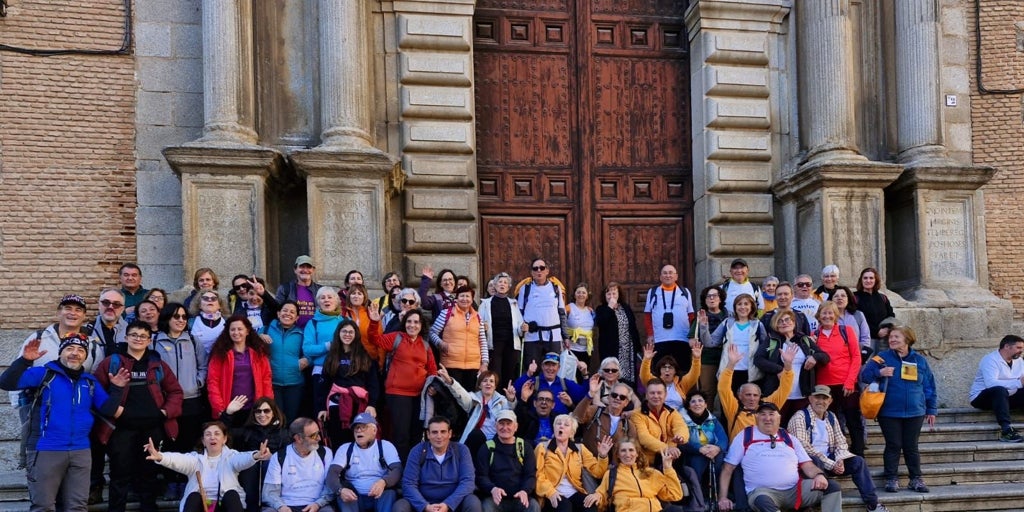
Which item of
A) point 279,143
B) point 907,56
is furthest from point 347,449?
point 907,56

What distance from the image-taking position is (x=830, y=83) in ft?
42.5

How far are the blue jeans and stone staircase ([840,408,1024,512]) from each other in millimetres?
4018

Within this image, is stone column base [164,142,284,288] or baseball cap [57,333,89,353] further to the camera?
stone column base [164,142,284,288]

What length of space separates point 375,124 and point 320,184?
1.39 m

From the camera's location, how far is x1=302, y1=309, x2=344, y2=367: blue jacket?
30.7 feet

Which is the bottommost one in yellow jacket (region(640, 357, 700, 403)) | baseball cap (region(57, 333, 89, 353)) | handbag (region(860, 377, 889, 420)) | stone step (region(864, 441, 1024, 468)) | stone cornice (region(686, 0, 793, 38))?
stone step (region(864, 441, 1024, 468))

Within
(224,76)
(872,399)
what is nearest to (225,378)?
(224,76)

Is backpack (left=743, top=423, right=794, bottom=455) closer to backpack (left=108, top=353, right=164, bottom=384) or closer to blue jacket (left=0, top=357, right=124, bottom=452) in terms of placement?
backpack (left=108, top=353, right=164, bottom=384)

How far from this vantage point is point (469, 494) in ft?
28.5

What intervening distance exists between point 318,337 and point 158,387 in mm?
1458

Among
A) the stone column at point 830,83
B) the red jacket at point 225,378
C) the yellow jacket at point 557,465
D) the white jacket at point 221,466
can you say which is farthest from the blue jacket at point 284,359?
the stone column at point 830,83

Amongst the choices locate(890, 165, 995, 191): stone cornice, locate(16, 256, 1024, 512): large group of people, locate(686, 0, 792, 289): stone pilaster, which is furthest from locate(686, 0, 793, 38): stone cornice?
locate(16, 256, 1024, 512): large group of people

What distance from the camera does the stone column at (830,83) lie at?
12867mm

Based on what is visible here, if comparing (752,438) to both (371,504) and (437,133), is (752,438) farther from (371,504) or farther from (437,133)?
(437,133)
